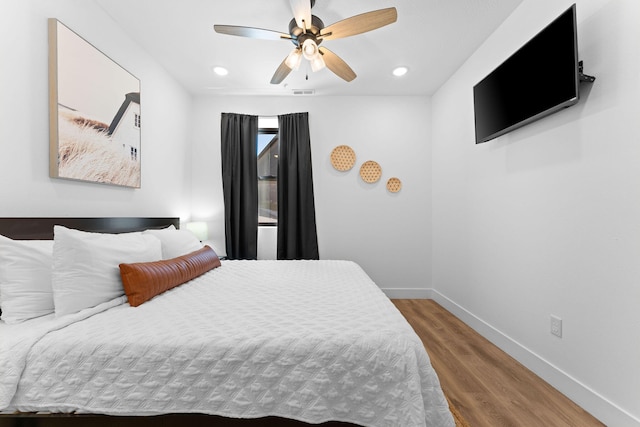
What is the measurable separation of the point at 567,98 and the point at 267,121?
10.4 ft

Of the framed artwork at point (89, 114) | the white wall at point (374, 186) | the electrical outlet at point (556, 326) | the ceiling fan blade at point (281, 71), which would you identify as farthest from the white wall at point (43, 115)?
the electrical outlet at point (556, 326)

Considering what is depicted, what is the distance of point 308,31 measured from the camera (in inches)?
76.9

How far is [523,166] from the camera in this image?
2.11 meters

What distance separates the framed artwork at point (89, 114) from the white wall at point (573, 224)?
301 centimetres

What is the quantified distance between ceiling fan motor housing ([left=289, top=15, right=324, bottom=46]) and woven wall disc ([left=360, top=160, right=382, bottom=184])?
190 centimetres

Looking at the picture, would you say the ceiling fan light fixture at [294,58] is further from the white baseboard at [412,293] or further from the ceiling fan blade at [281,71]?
the white baseboard at [412,293]

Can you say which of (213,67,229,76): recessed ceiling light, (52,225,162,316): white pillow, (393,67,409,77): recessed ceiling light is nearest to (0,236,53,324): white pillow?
(52,225,162,316): white pillow

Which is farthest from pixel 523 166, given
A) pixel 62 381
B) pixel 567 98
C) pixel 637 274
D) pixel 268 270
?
pixel 62 381

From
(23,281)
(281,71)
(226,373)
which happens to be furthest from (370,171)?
(23,281)

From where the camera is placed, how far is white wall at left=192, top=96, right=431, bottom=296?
3.73 metres

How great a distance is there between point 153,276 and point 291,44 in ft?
7.34

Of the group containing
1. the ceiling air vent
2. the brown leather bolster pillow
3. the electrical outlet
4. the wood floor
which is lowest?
the wood floor

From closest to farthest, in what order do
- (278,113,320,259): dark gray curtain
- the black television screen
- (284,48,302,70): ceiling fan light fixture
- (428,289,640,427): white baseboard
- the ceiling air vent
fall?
1. (428,289,640,427): white baseboard
2. the black television screen
3. (284,48,302,70): ceiling fan light fixture
4. the ceiling air vent
5. (278,113,320,259): dark gray curtain

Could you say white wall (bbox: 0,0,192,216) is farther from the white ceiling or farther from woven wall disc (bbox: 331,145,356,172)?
woven wall disc (bbox: 331,145,356,172)
